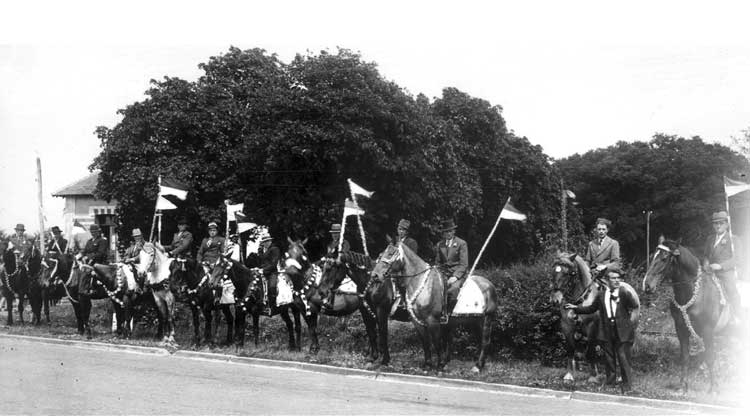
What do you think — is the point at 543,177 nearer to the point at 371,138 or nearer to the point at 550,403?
the point at 371,138

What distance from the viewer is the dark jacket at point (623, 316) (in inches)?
543

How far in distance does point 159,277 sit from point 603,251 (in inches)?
444

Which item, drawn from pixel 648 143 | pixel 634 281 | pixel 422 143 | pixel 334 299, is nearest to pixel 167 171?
pixel 422 143

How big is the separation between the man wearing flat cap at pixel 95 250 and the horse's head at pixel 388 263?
10.3 meters

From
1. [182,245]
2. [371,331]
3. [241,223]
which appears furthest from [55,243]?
[371,331]

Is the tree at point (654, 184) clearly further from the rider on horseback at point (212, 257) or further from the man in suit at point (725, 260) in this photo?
the man in suit at point (725, 260)

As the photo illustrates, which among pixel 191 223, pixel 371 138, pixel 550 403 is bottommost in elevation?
pixel 550 403

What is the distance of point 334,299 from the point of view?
1748cm

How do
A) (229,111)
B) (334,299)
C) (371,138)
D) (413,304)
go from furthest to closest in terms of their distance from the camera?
1. (229,111)
2. (371,138)
3. (334,299)
4. (413,304)

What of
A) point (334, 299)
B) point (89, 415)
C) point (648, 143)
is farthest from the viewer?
point (648, 143)

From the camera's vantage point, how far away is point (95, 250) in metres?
22.6

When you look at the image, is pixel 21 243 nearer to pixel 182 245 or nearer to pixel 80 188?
pixel 182 245

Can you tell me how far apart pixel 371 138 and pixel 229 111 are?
883 centimetres

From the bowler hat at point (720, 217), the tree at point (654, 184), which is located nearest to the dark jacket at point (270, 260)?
the bowler hat at point (720, 217)
